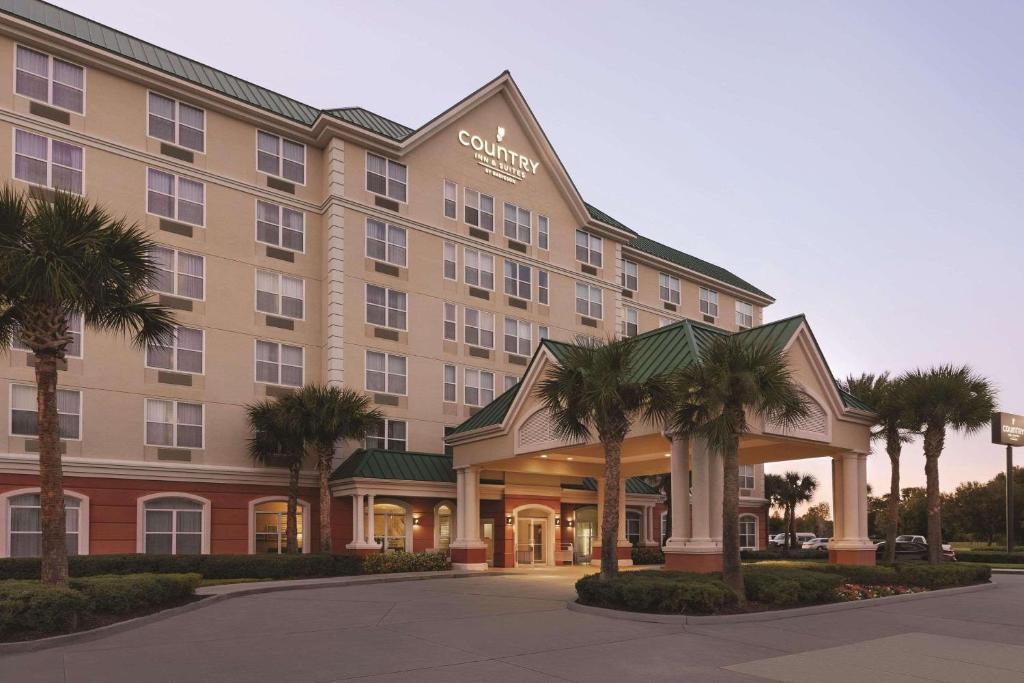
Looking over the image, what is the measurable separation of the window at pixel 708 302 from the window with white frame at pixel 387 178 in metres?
24.3

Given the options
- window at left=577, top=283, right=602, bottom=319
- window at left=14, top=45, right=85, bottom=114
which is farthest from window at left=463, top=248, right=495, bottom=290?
window at left=14, top=45, right=85, bottom=114

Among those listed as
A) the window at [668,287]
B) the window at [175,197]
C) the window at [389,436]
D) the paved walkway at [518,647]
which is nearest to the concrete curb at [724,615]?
the paved walkway at [518,647]

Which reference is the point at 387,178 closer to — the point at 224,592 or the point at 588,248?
the point at 588,248

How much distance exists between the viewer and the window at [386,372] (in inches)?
1437

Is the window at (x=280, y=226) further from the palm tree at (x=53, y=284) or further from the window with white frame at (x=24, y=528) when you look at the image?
the palm tree at (x=53, y=284)

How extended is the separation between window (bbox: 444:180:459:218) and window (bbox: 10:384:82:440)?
1781 centimetres

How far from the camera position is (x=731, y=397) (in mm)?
19266

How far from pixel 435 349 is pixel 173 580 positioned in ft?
67.0

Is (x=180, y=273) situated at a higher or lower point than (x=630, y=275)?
lower

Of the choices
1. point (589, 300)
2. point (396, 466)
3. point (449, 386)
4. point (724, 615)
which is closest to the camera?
point (724, 615)

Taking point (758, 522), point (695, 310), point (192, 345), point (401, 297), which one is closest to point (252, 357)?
point (192, 345)

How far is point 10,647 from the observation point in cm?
1352

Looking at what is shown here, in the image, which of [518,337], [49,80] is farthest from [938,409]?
[49,80]

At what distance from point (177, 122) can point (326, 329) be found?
998 cm
